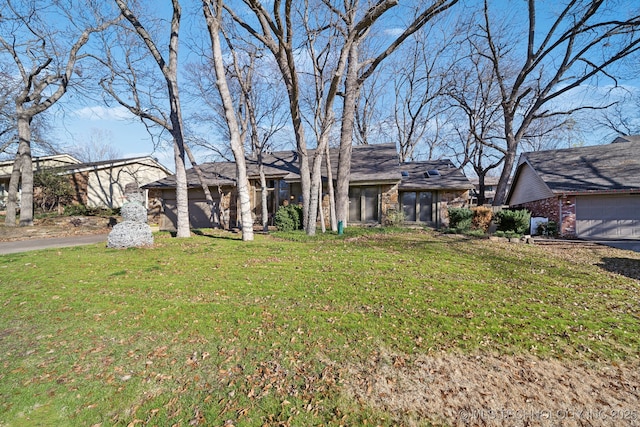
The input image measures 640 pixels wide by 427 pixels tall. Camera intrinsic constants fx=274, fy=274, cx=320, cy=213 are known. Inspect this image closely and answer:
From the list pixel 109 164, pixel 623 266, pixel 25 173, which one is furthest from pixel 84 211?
pixel 623 266

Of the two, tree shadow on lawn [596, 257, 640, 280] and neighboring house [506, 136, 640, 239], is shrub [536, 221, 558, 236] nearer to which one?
neighboring house [506, 136, 640, 239]

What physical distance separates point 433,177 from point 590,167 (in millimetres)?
7227

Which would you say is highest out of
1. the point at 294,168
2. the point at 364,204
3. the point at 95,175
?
the point at 95,175

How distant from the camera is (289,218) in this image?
1136cm

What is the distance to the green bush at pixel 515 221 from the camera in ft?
37.0

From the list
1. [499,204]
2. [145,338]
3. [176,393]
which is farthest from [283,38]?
[499,204]

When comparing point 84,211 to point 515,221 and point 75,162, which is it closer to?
point 75,162

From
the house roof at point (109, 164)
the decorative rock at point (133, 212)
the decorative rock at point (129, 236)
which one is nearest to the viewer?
the decorative rock at point (129, 236)

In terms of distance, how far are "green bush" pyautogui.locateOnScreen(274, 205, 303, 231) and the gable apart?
11397 mm

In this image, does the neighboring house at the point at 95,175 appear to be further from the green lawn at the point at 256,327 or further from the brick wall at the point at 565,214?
the brick wall at the point at 565,214

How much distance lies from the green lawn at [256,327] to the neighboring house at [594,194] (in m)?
7.55

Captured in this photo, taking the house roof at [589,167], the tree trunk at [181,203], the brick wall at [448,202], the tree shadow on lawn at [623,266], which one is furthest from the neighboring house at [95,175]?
the house roof at [589,167]

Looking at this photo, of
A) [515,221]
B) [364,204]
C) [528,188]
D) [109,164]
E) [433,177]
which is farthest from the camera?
[109,164]

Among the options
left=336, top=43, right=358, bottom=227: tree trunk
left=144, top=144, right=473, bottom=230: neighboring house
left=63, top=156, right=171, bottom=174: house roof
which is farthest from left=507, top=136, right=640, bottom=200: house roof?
left=63, top=156, right=171, bottom=174: house roof
